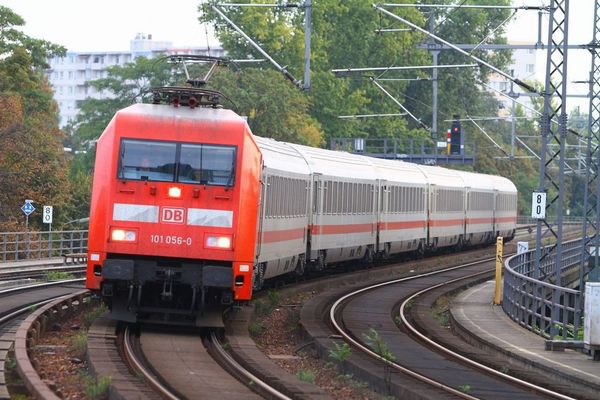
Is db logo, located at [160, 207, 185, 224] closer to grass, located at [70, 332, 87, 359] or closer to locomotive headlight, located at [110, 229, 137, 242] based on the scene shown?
locomotive headlight, located at [110, 229, 137, 242]

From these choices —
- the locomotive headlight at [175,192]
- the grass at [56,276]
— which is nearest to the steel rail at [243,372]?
the locomotive headlight at [175,192]

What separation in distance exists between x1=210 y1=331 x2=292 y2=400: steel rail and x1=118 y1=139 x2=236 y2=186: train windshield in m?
2.22

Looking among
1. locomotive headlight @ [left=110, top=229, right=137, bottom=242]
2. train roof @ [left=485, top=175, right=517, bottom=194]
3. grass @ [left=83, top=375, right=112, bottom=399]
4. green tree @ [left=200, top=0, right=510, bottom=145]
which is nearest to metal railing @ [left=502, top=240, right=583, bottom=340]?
locomotive headlight @ [left=110, top=229, right=137, bottom=242]

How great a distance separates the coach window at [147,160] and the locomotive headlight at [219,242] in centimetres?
99

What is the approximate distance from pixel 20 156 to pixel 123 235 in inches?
1355

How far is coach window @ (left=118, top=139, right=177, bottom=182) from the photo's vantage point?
A: 19.0 m

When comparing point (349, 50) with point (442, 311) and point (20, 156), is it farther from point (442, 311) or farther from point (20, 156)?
point (442, 311)

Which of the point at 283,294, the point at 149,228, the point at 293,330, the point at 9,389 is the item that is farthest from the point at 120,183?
the point at 283,294

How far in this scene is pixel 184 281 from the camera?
18.7 metres

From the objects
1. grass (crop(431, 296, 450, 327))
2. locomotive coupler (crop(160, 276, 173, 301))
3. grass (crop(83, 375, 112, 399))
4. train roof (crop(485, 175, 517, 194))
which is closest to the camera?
grass (crop(83, 375, 112, 399))

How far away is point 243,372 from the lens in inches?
605

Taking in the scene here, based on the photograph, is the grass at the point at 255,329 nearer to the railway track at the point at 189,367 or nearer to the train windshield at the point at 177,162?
the railway track at the point at 189,367

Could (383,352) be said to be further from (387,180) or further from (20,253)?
(20,253)

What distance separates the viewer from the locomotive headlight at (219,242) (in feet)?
61.8
